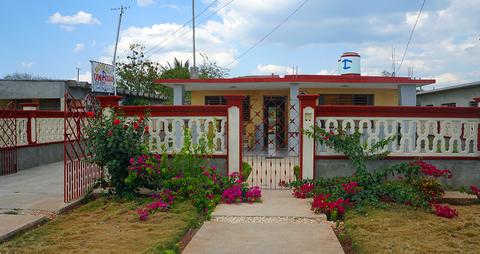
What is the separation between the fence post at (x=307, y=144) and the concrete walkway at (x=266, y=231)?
2.32 ft

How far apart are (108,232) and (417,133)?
17.0 feet

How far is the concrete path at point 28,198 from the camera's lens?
5.56m

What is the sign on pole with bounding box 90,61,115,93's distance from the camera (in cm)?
2025

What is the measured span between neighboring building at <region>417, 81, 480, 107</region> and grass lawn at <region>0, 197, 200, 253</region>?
1348 cm

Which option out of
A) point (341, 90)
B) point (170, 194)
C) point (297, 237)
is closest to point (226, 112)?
point (170, 194)

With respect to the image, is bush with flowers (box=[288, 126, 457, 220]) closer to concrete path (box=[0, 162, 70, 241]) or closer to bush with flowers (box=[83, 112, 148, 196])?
bush with flowers (box=[83, 112, 148, 196])

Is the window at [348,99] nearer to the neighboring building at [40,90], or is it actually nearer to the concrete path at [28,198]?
the concrete path at [28,198]

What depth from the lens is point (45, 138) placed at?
12477mm

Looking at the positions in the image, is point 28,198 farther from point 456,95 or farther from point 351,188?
point 456,95

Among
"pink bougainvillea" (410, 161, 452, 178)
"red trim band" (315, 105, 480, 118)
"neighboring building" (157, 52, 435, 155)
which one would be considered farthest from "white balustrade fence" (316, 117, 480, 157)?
"neighboring building" (157, 52, 435, 155)

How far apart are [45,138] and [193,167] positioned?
733 centimetres

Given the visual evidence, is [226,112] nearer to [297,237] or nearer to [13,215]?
[297,237]

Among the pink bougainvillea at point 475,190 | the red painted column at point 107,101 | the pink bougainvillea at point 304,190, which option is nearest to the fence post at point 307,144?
the pink bougainvillea at point 304,190

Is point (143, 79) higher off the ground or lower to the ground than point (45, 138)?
higher
